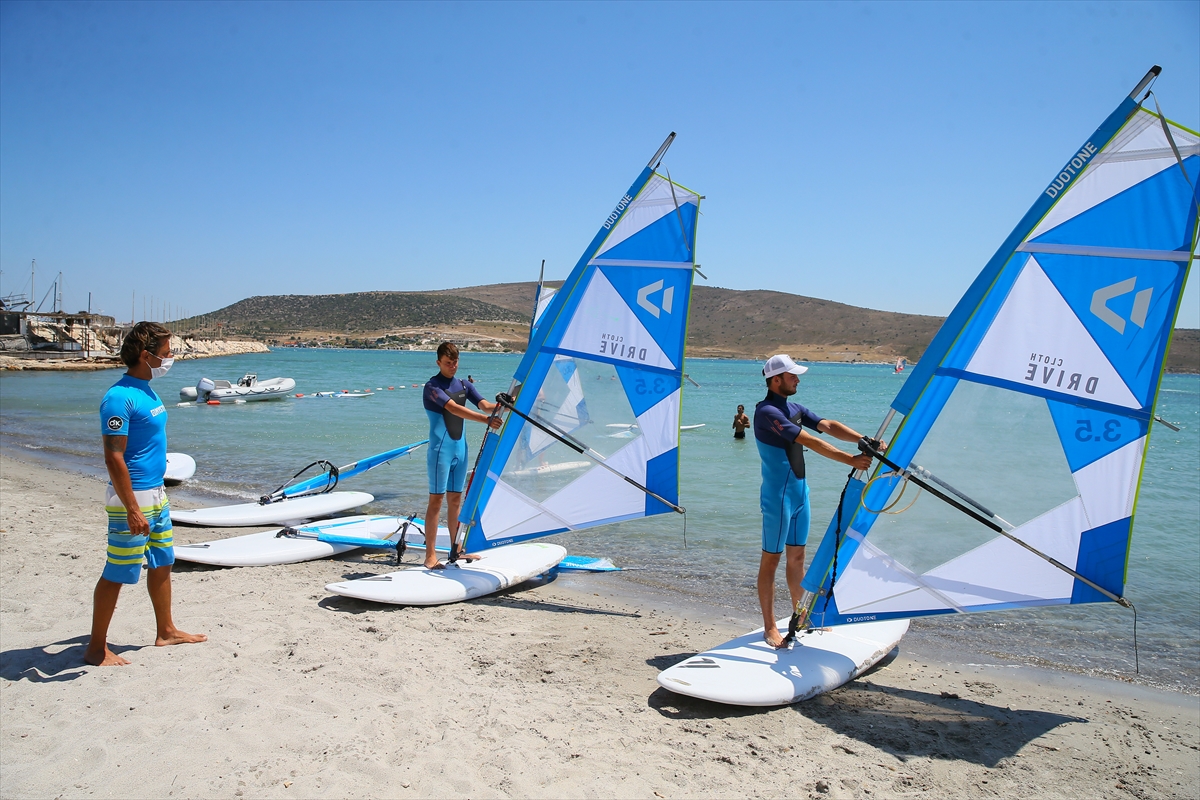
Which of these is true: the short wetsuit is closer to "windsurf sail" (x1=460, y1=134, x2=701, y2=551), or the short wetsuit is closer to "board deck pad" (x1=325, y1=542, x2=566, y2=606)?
"board deck pad" (x1=325, y1=542, x2=566, y2=606)

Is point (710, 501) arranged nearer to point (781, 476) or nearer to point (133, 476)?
point (781, 476)

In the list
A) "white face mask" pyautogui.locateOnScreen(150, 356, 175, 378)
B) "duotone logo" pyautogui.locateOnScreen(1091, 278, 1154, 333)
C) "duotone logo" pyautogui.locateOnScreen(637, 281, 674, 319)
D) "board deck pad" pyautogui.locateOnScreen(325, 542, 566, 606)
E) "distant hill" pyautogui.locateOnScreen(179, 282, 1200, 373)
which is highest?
"distant hill" pyautogui.locateOnScreen(179, 282, 1200, 373)

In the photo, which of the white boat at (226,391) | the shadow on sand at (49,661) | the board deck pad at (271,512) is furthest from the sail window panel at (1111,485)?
the white boat at (226,391)

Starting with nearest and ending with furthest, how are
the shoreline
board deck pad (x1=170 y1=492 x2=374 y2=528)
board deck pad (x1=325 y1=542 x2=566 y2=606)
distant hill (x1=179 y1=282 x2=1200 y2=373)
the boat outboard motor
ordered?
the shoreline < board deck pad (x1=325 y1=542 x2=566 y2=606) < board deck pad (x1=170 y1=492 x2=374 y2=528) < the boat outboard motor < distant hill (x1=179 y1=282 x2=1200 y2=373)

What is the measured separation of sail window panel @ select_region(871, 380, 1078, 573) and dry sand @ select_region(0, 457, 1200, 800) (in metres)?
1.01

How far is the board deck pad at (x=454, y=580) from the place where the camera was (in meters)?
5.63

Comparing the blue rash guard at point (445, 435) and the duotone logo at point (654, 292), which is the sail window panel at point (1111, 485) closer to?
the duotone logo at point (654, 292)

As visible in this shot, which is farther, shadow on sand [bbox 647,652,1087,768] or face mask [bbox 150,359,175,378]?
face mask [bbox 150,359,175,378]

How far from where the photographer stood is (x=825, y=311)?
13188 cm

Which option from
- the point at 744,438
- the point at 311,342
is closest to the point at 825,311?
the point at 311,342

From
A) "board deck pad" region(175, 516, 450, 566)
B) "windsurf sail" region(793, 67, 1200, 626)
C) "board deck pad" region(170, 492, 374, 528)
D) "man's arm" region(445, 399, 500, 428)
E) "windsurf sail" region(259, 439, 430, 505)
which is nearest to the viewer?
"windsurf sail" region(793, 67, 1200, 626)

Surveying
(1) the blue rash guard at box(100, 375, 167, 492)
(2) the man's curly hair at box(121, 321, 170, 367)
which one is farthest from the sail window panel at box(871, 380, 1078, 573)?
Result: (2) the man's curly hair at box(121, 321, 170, 367)

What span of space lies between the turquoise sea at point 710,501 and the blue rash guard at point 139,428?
4.40m

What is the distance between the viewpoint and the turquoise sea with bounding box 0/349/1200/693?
6078 mm
